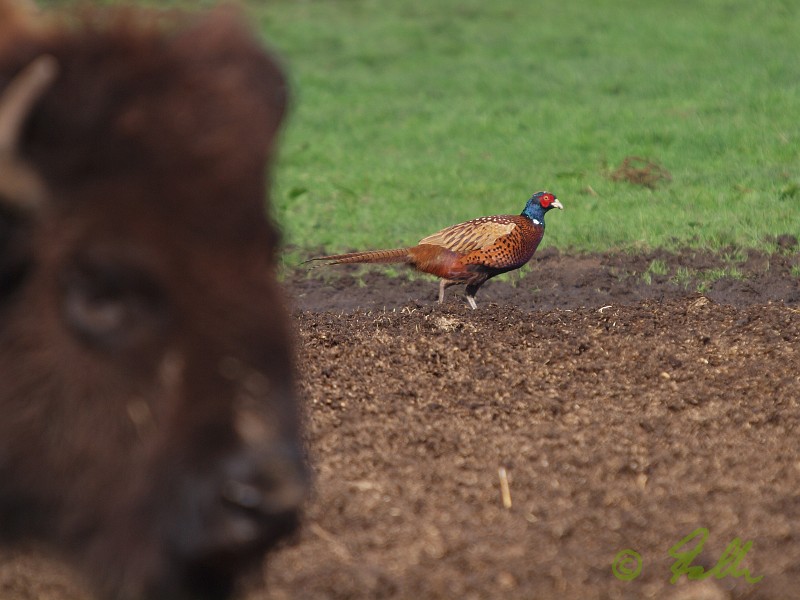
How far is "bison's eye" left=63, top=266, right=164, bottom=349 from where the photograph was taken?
290cm

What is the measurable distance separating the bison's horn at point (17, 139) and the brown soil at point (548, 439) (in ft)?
5.31

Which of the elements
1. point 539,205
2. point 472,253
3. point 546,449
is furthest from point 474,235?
point 546,449

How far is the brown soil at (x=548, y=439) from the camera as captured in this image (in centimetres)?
428

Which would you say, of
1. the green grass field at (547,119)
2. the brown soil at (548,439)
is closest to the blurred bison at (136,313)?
the brown soil at (548,439)

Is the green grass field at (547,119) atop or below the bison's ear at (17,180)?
below

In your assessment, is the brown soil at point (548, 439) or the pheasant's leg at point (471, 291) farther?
the pheasant's leg at point (471, 291)

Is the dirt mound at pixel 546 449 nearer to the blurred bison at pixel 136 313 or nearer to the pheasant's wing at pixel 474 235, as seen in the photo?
the pheasant's wing at pixel 474 235

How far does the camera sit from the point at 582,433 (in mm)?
5770

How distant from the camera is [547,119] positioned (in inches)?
557

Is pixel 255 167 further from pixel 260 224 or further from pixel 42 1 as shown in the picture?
pixel 42 1

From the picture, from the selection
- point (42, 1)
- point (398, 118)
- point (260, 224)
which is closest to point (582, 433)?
point (260, 224)

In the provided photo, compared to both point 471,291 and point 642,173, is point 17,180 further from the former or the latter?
point 642,173

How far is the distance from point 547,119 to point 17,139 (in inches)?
465

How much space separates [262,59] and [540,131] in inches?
426
